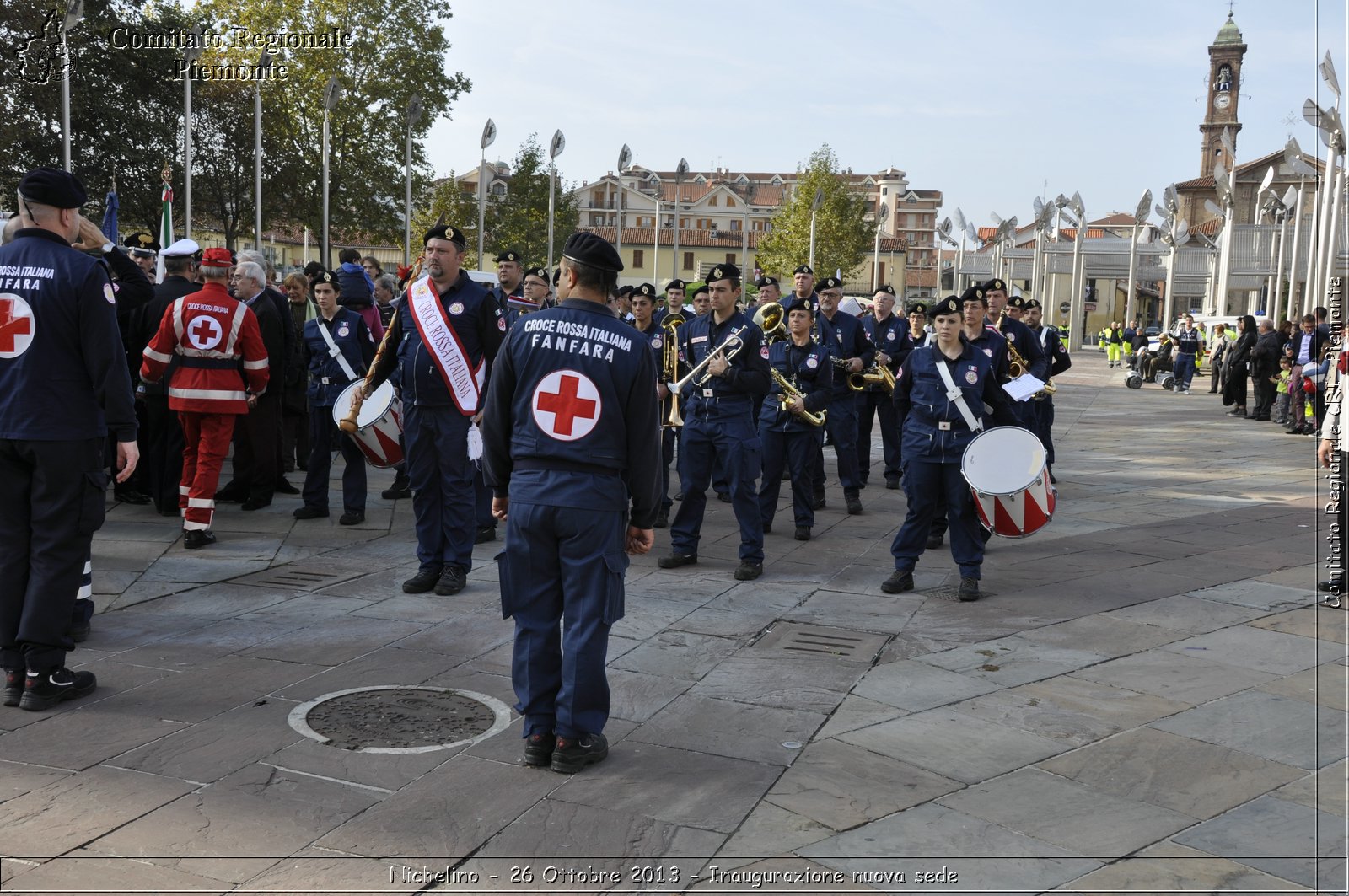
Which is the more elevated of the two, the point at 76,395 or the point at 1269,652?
the point at 76,395

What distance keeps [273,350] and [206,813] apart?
6.65 meters

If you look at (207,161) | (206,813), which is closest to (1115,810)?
(206,813)

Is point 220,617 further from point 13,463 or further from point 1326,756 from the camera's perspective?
point 1326,756

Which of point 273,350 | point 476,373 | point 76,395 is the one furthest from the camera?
point 273,350

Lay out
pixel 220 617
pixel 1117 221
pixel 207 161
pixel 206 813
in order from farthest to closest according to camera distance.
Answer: pixel 1117 221
pixel 207 161
pixel 220 617
pixel 206 813

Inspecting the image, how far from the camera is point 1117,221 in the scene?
135625mm

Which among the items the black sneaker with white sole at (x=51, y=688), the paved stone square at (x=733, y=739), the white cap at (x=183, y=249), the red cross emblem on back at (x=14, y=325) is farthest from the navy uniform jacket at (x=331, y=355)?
the black sneaker with white sole at (x=51, y=688)

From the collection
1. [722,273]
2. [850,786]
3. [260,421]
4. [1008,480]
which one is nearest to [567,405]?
[850,786]

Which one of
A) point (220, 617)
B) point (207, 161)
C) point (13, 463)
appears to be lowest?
point (220, 617)

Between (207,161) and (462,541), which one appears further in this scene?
(207,161)

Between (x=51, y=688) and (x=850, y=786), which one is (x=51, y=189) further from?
(x=850, y=786)

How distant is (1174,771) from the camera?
15.6 ft

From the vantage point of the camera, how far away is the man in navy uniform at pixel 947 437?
7727 millimetres

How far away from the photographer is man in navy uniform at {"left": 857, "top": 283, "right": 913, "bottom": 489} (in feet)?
41.2
